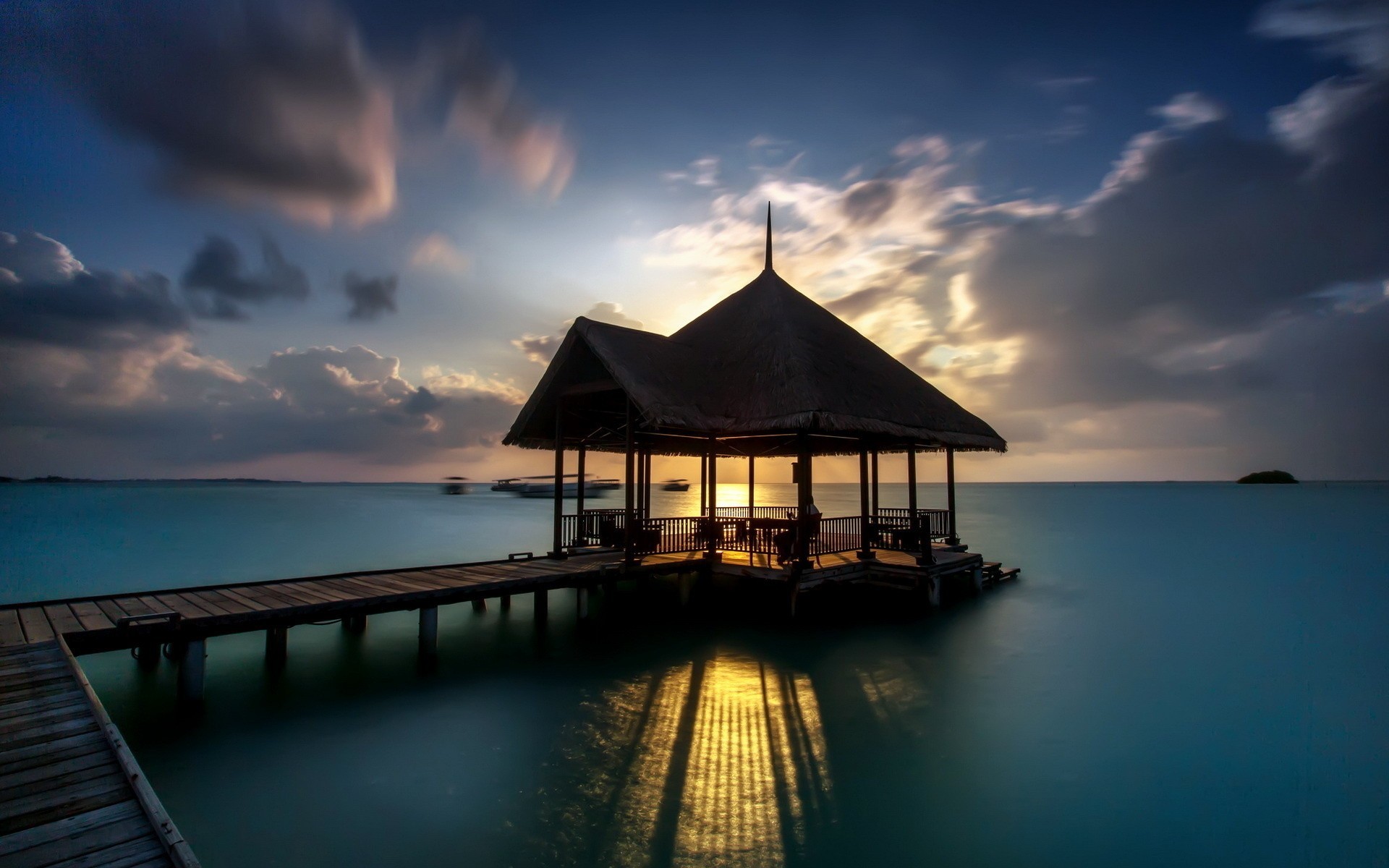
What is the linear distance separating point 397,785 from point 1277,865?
8.41m

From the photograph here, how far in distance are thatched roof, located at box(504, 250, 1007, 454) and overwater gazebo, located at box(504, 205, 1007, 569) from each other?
0.04m

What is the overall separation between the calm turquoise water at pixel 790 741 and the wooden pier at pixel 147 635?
1.06m

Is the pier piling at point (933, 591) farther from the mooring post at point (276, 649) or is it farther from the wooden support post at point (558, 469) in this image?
the mooring post at point (276, 649)

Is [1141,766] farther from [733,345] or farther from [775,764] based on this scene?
[733,345]

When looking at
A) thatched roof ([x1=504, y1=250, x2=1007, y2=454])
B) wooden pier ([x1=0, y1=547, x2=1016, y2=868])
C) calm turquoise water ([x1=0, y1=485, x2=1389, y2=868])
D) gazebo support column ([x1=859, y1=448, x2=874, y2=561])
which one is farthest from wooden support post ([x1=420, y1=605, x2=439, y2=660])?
gazebo support column ([x1=859, y1=448, x2=874, y2=561])

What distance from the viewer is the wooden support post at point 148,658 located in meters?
10.1

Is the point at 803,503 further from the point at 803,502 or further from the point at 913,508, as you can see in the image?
the point at 913,508

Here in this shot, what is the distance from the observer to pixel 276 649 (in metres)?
10.2

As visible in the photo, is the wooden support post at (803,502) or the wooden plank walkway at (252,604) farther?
the wooden support post at (803,502)

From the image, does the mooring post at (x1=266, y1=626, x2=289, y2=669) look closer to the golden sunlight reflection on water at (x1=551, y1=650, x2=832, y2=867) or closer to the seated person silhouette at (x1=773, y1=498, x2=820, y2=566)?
the golden sunlight reflection on water at (x1=551, y1=650, x2=832, y2=867)

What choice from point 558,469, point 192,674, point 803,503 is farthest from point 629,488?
point 192,674

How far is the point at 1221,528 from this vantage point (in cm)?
4734

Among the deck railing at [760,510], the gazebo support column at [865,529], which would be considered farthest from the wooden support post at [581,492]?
the gazebo support column at [865,529]

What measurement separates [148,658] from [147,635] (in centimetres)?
394
